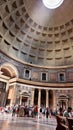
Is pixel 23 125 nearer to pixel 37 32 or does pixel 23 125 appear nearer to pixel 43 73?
pixel 43 73

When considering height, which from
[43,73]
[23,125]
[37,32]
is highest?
[37,32]

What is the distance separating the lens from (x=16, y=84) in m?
22.5

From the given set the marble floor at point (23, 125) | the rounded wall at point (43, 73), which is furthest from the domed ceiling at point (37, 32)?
the marble floor at point (23, 125)

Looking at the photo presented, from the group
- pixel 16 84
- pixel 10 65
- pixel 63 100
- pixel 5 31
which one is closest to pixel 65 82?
pixel 63 100

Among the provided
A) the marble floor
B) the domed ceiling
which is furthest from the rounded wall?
the marble floor

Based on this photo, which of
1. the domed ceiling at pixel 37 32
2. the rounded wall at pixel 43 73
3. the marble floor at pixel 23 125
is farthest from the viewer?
the rounded wall at pixel 43 73

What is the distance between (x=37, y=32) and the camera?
86.6ft

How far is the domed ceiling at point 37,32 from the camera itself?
2180 cm

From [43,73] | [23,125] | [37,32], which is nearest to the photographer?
[23,125]

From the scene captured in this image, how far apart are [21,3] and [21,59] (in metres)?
10.5

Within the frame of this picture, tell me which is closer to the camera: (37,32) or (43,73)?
(37,32)

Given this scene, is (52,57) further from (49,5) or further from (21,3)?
(21,3)

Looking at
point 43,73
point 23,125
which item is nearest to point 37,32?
point 43,73

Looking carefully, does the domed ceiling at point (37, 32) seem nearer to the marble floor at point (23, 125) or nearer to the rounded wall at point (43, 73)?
the rounded wall at point (43, 73)
